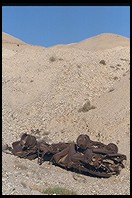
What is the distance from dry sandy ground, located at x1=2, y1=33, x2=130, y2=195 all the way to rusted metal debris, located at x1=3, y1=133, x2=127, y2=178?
25 centimetres

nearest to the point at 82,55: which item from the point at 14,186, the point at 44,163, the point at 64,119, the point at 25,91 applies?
the point at 25,91

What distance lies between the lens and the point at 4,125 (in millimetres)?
20688

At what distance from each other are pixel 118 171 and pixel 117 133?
507 cm

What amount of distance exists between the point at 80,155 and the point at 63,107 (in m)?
10.2

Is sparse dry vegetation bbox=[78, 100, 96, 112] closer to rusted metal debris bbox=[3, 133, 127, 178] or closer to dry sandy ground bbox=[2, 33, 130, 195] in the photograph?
dry sandy ground bbox=[2, 33, 130, 195]

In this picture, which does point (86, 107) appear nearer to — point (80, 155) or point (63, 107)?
point (63, 107)

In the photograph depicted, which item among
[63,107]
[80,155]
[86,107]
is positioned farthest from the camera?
[63,107]

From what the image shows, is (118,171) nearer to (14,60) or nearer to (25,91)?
(25,91)

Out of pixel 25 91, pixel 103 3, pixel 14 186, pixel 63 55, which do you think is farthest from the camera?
pixel 63 55

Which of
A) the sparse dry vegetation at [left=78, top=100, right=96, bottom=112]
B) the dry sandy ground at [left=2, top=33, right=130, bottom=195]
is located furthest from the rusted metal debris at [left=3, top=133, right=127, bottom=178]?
the sparse dry vegetation at [left=78, top=100, right=96, bottom=112]

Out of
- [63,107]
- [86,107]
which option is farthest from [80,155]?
[63,107]

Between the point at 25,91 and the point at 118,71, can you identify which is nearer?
the point at 25,91

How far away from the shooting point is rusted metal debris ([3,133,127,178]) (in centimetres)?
1322

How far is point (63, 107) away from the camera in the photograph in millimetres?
23500
